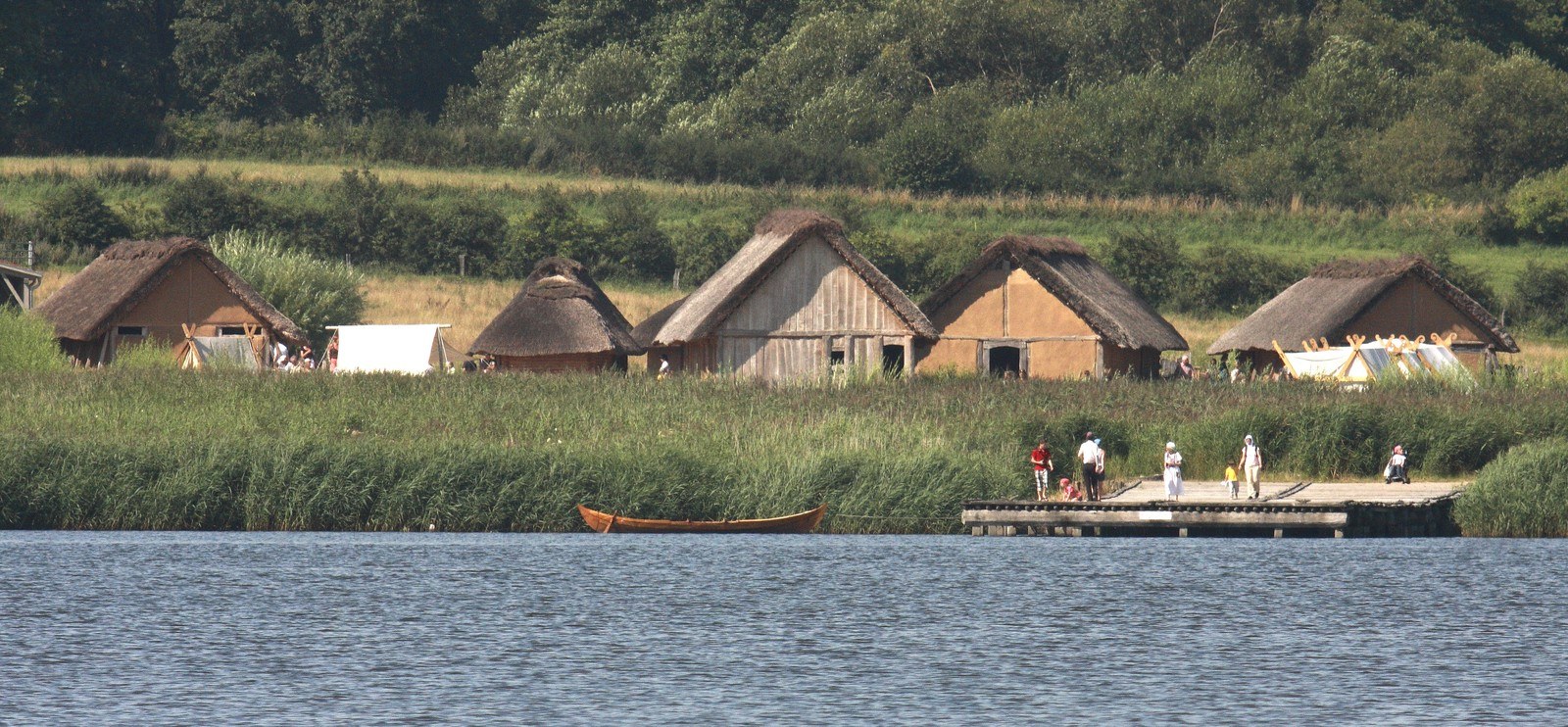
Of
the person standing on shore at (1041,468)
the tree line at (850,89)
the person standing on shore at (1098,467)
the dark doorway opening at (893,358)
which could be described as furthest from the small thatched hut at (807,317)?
the tree line at (850,89)

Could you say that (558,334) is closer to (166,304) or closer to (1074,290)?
(166,304)

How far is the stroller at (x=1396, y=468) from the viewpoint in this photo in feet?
149

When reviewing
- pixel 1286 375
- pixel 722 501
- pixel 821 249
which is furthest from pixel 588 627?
pixel 1286 375

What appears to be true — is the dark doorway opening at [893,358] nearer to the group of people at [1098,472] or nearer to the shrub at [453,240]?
the group of people at [1098,472]

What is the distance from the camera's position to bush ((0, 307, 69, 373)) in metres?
53.3

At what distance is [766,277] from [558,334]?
5.55 metres

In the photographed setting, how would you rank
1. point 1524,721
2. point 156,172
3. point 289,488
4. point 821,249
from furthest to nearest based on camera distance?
point 156,172 → point 821,249 → point 289,488 → point 1524,721

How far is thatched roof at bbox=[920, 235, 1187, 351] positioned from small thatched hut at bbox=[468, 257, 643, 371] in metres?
8.27

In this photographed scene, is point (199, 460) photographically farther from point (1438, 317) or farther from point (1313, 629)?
point (1438, 317)

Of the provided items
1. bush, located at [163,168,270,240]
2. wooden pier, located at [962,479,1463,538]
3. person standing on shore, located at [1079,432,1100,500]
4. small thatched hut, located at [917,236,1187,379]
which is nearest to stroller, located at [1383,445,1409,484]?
wooden pier, located at [962,479,1463,538]

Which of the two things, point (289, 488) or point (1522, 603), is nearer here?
point (1522, 603)

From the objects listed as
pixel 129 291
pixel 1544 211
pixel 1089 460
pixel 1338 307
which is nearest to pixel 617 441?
pixel 1089 460

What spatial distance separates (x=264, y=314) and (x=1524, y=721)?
40.9 meters

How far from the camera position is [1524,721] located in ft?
83.8
